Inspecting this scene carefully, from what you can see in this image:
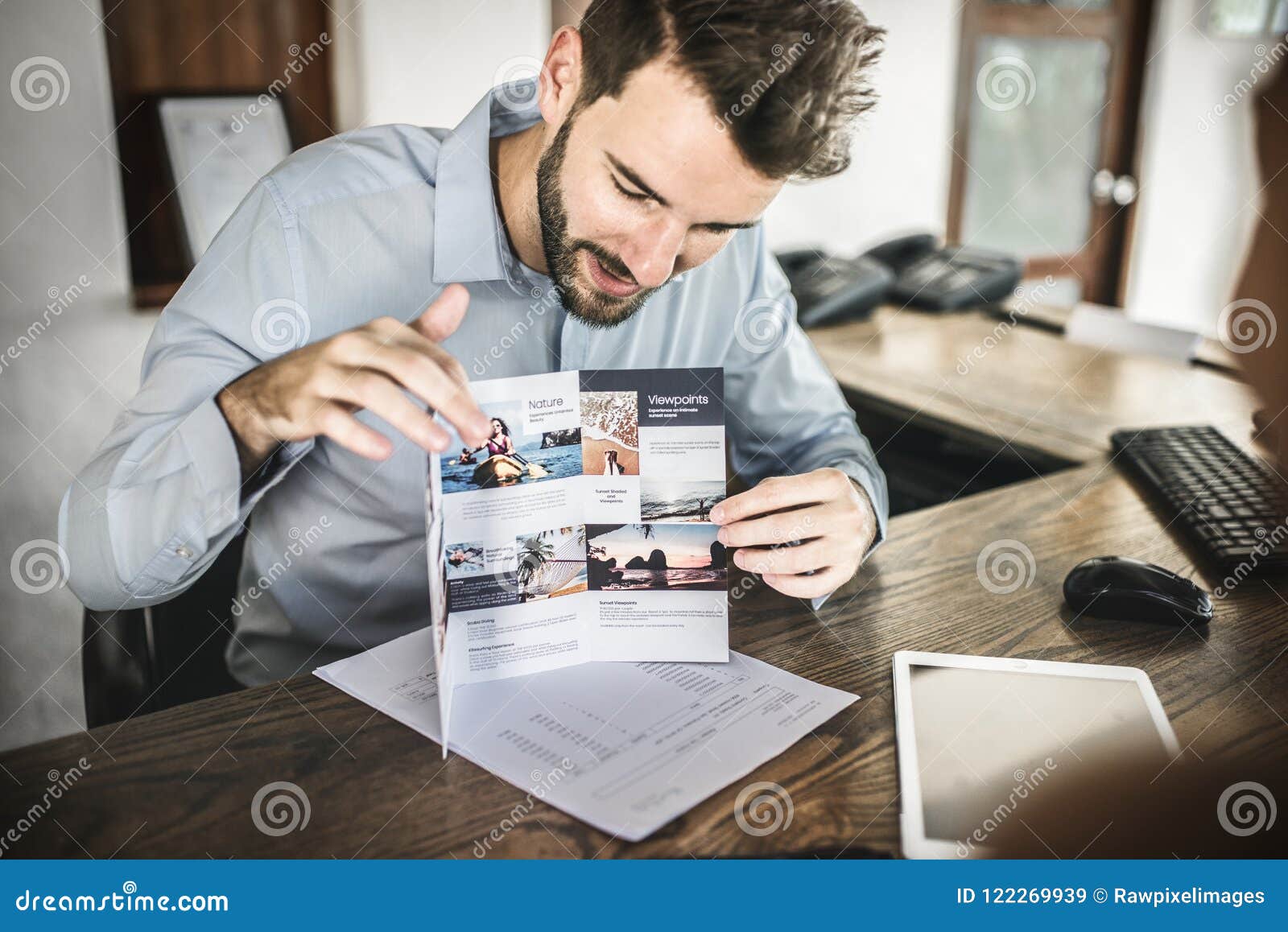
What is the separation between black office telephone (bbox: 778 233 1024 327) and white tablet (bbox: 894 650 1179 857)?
1513mm

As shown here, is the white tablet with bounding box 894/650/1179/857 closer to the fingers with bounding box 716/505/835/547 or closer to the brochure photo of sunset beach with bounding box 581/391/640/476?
the fingers with bounding box 716/505/835/547

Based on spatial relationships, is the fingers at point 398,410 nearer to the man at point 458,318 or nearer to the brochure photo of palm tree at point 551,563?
the man at point 458,318

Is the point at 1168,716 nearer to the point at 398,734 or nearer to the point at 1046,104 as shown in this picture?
the point at 398,734

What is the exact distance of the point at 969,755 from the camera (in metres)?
0.83

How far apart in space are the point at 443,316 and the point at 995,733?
1.99ft

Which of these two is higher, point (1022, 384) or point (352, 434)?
point (352, 434)

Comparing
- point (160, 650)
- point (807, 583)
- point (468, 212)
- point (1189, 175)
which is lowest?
point (160, 650)

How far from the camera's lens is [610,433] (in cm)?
91

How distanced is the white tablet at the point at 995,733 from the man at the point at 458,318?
0.18 meters

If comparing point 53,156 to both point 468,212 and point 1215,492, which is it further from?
point 1215,492

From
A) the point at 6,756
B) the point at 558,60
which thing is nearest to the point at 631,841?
the point at 6,756

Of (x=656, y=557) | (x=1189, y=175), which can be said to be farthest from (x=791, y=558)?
(x=1189, y=175)

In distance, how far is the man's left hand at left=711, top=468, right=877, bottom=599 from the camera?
0.98 meters

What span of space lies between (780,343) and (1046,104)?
3.25 m
